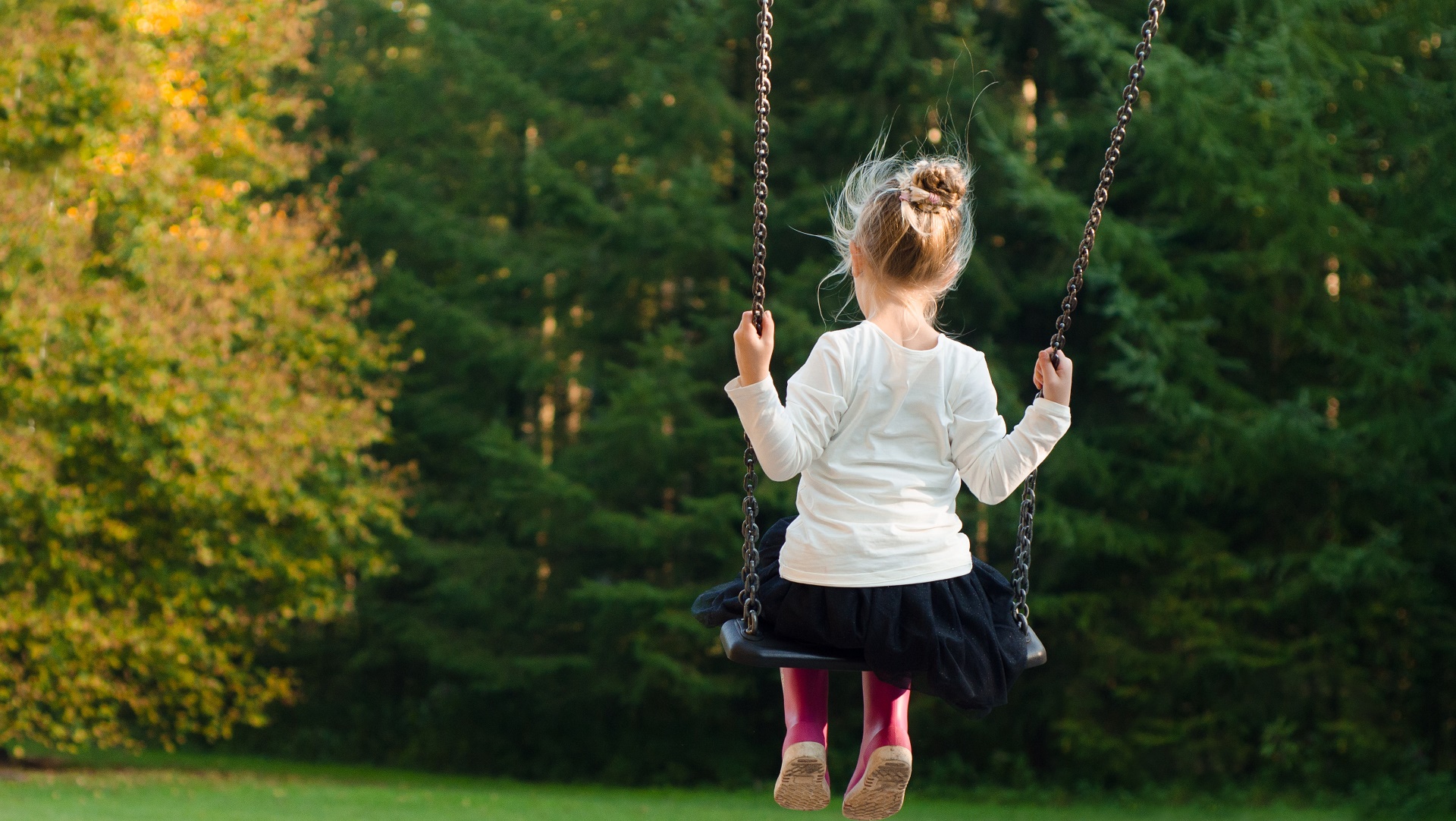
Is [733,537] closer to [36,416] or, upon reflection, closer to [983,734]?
[983,734]

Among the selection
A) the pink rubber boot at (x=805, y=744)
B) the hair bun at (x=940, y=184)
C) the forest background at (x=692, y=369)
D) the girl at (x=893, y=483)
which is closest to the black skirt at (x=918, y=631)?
the girl at (x=893, y=483)

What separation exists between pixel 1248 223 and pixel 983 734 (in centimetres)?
497

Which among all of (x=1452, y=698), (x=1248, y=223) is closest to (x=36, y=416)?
(x=1248, y=223)

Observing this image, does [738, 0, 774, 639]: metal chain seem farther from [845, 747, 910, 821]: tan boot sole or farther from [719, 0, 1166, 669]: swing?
[845, 747, 910, 821]: tan boot sole

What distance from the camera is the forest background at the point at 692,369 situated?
980 centimetres

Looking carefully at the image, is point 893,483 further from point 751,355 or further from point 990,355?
point 990,355

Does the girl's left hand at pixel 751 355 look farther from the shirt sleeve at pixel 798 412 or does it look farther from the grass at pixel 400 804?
the grass at pixel 400 804

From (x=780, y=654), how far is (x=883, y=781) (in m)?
0.37

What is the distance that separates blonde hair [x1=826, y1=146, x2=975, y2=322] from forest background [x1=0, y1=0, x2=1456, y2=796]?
6.98 m

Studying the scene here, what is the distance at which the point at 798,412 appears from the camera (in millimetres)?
2621

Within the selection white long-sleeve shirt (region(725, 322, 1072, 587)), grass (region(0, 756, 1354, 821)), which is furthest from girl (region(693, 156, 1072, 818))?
grass (region(0, 756, 1354, 821))

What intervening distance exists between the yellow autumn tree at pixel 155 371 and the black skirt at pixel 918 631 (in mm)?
8404

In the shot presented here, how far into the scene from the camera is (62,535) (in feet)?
35.5

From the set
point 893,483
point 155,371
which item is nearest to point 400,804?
point 155,371
